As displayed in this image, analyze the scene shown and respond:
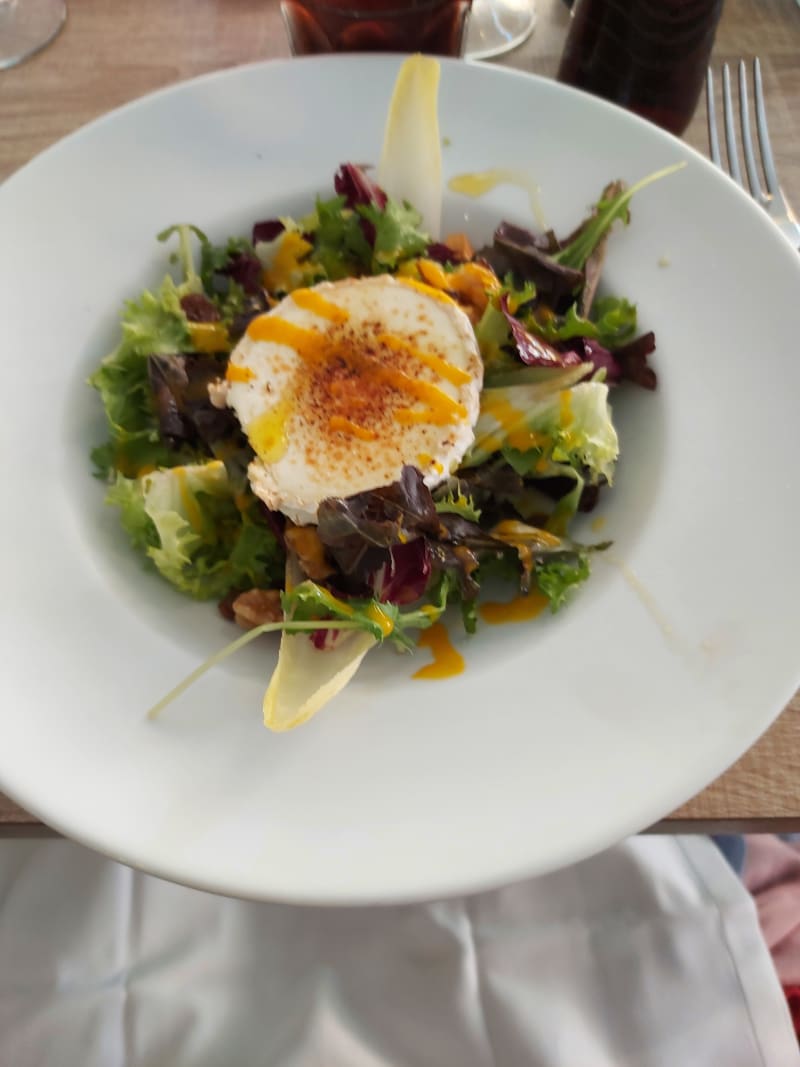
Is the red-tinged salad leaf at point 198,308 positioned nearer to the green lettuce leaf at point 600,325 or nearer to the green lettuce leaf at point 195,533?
the green lettuce leaf at point 195,533

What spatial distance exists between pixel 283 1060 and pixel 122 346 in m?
1.59

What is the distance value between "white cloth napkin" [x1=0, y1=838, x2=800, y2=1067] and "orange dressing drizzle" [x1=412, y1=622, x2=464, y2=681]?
0.78 metres

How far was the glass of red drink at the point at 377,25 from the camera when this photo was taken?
2.15 meters

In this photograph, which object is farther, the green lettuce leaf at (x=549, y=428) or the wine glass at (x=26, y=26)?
the wine glass at (x=26, y=26)

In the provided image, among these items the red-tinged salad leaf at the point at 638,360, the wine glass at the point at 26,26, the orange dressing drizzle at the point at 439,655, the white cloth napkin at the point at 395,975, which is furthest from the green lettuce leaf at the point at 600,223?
the wine glass at the point at 26,26

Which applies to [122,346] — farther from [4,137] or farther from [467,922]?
[467,922]

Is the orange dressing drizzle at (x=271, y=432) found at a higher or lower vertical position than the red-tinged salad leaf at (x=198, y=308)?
lower

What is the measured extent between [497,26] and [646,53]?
72 cm

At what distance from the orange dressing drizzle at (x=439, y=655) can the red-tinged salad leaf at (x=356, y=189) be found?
1.02 m

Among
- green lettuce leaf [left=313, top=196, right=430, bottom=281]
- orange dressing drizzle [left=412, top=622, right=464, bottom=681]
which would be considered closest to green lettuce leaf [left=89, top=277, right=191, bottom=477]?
green lettuce leaf [left=313, top=196, right=430, bottom=281]

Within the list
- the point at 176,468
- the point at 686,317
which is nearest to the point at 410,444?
the point at 176,468

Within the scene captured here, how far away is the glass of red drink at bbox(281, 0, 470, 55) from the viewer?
7.05 ft

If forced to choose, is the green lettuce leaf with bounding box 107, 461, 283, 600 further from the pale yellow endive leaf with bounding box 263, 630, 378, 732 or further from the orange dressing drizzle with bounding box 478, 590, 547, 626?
the orange dressing drizzle with bounding box 478, 590, 547, 626

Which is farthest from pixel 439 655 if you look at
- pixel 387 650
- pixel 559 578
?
pixel 559 578
